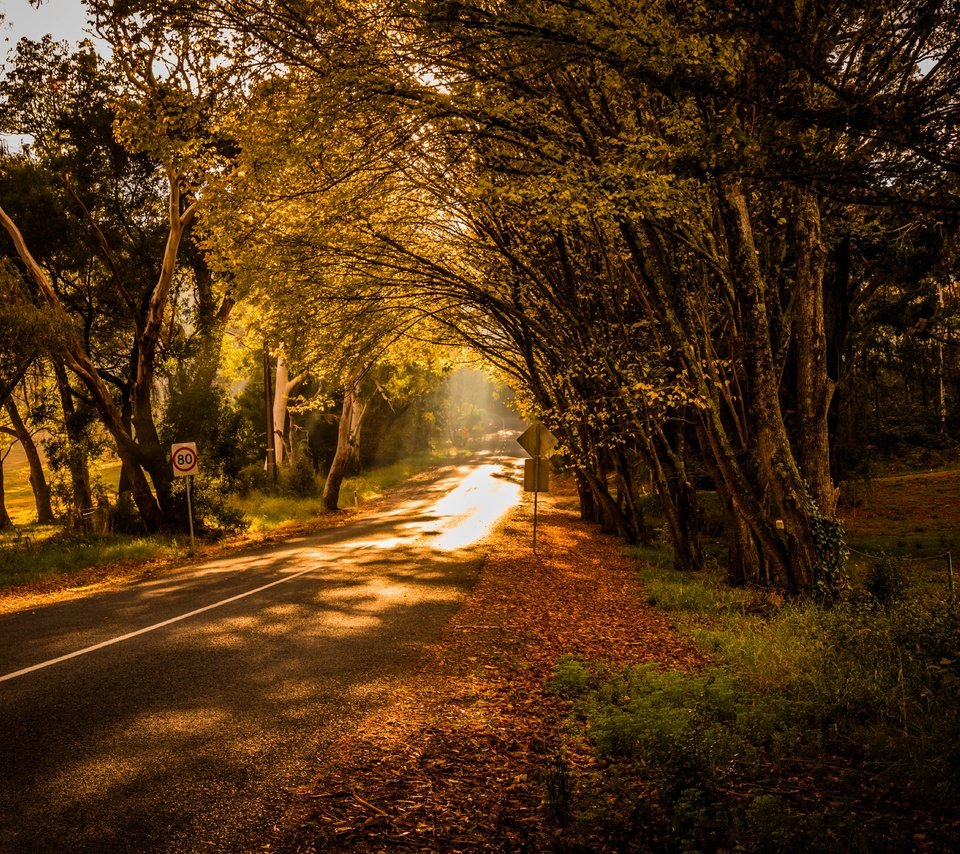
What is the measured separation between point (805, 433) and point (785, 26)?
596cm

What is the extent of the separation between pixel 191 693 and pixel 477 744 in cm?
282

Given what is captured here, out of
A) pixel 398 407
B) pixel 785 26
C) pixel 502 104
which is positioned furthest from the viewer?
pixel 398 407

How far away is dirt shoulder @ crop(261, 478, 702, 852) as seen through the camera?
4094 mm

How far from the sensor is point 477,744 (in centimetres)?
541

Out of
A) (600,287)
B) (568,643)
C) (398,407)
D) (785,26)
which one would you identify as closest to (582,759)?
(568,643)

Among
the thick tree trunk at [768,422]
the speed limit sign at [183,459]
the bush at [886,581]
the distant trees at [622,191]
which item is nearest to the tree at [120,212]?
the distant trees at [622,191]

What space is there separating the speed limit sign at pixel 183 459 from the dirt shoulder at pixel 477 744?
32.5 feet

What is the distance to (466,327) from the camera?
75.1ft

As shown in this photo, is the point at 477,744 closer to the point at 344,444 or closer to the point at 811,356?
the point at 811,356

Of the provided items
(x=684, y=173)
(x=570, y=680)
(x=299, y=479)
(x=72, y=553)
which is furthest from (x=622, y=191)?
(x=299, y=479)

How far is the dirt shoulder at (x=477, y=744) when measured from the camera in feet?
13.4

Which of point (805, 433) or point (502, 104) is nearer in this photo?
point (502, 104)

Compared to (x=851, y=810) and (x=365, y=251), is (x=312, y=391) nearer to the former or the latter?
(x=365, y=251)

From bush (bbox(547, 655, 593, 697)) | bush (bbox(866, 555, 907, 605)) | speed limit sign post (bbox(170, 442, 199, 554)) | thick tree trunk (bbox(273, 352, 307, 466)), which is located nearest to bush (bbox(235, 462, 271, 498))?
thick tree trunk (bbox(273, 352, 307, 466))
